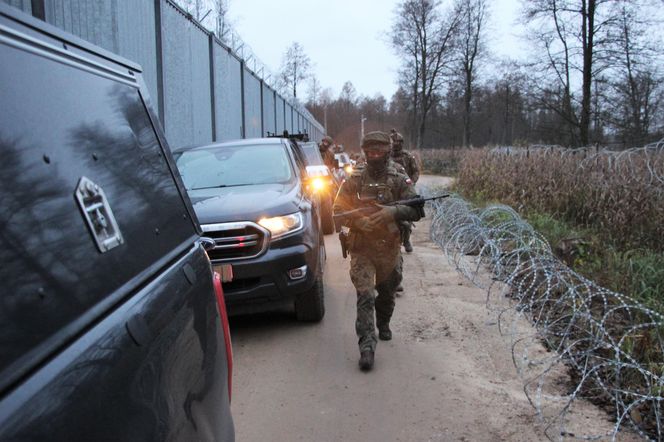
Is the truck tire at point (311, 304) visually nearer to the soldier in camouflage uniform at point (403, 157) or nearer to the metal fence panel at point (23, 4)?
the soldier in camouflage uniform at point (403, 157)

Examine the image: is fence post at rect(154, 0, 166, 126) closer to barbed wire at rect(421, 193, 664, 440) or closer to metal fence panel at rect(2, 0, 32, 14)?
metal fence panel at rect(2, 0, 32, 14)

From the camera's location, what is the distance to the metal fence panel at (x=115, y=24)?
7273 mm

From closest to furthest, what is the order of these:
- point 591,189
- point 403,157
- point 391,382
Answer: point 391,382, point 591,189, point 403,157

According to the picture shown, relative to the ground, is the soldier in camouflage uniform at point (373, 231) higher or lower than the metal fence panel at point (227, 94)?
lower

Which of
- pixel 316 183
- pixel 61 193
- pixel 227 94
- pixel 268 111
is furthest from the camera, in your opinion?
pixel 268 111

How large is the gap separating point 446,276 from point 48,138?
6.87 m

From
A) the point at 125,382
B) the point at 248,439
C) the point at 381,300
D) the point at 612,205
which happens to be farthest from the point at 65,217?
the point at 612,205

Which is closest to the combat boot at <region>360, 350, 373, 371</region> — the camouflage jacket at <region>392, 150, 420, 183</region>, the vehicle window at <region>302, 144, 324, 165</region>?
the camouflage jacket at <region>392, 150, 420, 183</region>

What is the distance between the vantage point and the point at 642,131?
2377cm

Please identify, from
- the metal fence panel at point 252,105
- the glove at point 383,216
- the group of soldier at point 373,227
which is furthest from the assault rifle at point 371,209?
the metal fence panel at point 252,105

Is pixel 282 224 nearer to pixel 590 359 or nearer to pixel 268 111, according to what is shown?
pixel 590 359

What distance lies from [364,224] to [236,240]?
3.86 feet

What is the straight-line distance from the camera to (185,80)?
12.3 m

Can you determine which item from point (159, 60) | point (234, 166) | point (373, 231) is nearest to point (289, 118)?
point (159, 60)
